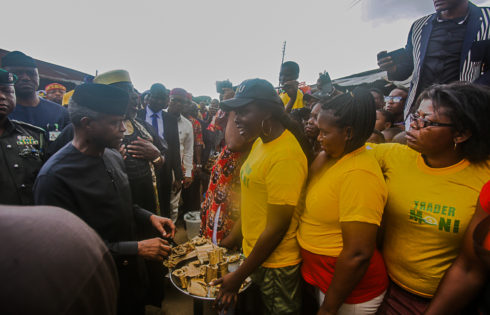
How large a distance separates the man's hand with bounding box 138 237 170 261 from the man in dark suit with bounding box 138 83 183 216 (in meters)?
2.43

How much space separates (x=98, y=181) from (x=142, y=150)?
1087 mm

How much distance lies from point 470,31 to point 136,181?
399cm

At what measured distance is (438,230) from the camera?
127 cm

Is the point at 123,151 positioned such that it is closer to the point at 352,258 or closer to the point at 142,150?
the point at 142,150

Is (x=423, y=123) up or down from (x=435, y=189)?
up

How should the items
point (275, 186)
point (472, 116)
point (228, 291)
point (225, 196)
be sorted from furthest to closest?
point (225, 196), point (228, 291), point (275, 186), point (472, 116)

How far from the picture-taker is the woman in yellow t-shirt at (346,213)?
1265 mm

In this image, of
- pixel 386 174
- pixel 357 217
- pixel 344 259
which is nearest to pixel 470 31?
pixel 386 174

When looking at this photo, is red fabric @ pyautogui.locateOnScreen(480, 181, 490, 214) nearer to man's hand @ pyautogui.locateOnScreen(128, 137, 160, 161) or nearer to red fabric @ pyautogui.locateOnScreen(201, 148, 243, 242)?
red fabric @ pyautogui.locateOnScreen(201, 148, 243, 242)

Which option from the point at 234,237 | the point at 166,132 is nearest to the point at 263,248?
the point at 234,237

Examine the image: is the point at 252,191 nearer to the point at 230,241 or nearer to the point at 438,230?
the point at 230,241

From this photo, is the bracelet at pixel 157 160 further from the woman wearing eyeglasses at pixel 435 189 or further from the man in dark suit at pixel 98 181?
the woman wearing eyeglasses at pixel 435 189

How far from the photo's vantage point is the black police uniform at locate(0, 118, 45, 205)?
2.24 m

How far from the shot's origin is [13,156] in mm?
2330
